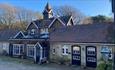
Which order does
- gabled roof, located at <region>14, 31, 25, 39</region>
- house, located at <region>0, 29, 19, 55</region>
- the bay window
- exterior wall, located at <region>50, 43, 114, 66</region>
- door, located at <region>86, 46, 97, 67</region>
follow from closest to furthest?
exterior wall, located at <region>50, 43, 114, 66</region> < door, located at <region>86, 46, 97, 67</region> < the bay window < gabled roof, located at <region>14, 31, 25, 39</region> < house, located at <region>0, 29, 19, 55</region>

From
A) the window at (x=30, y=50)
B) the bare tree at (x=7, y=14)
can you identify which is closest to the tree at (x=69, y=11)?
the bare tree at (x=7, y=14)

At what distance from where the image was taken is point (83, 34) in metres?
25.0

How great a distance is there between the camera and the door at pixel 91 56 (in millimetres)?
22484

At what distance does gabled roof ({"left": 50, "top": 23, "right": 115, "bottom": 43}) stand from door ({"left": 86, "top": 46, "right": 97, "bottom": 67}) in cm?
87

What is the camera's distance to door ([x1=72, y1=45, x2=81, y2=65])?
24.0m

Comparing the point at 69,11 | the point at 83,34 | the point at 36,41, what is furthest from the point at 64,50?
the point at 69,11

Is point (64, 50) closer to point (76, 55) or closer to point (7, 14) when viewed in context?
point (76, 55)

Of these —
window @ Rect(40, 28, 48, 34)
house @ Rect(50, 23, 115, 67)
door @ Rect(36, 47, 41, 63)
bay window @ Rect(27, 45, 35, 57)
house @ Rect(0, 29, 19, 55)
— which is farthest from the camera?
house @ Rect(0, 29, 19, 55)

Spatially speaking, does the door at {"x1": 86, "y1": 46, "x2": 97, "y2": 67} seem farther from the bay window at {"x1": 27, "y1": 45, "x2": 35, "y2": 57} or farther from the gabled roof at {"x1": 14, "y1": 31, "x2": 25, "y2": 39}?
the gabled roof at {"x1": 14, "y1": 31, "x2": 25, "y2": 39}

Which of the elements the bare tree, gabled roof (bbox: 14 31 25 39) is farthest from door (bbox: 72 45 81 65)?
the bare tree

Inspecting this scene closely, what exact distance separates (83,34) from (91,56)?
10.7 ft

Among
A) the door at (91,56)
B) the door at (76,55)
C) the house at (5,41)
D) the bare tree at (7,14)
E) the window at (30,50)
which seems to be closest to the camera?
the door at (91,56)

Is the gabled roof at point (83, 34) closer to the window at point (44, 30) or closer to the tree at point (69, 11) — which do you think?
the window at point (44, 30)

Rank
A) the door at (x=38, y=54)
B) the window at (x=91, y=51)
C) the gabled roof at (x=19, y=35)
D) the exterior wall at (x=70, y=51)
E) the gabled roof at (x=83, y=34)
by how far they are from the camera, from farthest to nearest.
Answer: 1. the gabled roof at (x=19, y=35)
2. the door at (x=38, y=54)
3. the gabled roof at (x=83, y=34)
4. the window at (x=91, y=51)
5. the exterior wall at (x=70, y=51)
